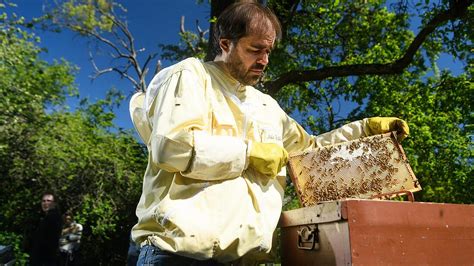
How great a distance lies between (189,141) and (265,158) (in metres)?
0.25

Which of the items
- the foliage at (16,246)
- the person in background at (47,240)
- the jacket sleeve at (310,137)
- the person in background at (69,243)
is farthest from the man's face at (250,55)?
the person in background at (69,243)

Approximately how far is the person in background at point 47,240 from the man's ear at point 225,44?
4.49m

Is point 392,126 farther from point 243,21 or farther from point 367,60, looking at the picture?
point 367,60

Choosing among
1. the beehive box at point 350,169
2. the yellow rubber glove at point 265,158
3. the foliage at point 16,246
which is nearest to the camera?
the yellow rubber glove at point 265,158

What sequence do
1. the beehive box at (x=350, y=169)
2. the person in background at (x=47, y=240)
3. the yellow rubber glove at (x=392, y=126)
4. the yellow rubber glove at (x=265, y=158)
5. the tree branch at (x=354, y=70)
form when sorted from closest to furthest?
the yellow rubber glove at (x=265, y=158) < the beehive box at (x=350, y=169) < the yellow rubber glove at (x=392, y=126) < the person in background at (x=47, y=240) < the tree branch at (x=354, y=70)

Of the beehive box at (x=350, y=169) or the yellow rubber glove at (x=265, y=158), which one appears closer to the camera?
the yellow rubber glove at (x=265, y=158)

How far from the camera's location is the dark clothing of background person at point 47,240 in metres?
5.09

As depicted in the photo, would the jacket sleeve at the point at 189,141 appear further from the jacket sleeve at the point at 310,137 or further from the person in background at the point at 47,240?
the person in background at the point at 47,240

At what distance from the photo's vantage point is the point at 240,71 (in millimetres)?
1496

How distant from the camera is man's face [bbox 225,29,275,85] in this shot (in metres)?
1.48

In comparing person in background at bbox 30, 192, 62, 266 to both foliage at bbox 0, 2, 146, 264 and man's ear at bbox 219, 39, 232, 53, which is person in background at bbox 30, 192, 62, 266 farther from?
man's ear at bbox 219, 39, 232, 53

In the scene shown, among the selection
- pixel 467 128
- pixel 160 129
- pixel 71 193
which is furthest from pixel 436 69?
pixel 160 129

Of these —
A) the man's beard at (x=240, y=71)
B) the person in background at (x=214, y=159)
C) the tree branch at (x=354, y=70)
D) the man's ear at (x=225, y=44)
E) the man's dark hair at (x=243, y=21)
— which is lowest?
the person in background at (x=214, y=159)

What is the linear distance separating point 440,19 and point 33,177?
7758 mm
